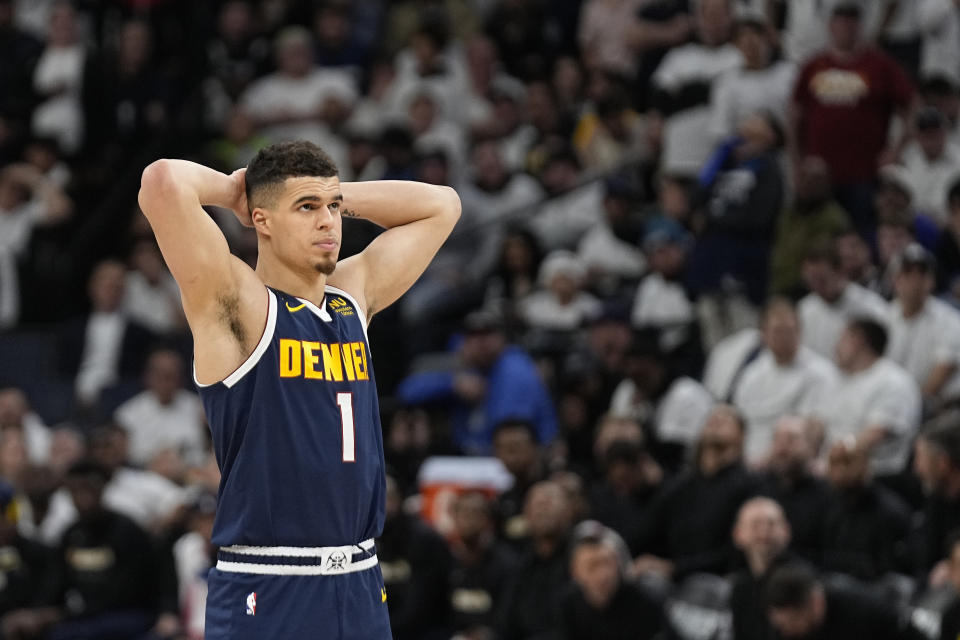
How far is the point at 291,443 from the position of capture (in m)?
4.73

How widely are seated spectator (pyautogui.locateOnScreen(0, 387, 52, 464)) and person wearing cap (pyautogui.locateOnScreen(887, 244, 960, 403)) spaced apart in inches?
237

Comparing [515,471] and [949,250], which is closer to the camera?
[515,471]

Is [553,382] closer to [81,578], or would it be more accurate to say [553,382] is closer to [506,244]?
[506,244]

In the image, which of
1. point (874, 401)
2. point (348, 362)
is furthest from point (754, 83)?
point (348, 362)

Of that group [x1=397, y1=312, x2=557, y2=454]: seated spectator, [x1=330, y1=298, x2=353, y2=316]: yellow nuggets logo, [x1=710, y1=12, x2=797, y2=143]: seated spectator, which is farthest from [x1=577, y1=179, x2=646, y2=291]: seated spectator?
[x1=330, y1=298, x2=353, y2=316]: yellow nuggets logo

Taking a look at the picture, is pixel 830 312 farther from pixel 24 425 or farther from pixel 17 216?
pixel 17 216

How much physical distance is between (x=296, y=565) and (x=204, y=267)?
88cm

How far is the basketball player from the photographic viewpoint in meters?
4.67

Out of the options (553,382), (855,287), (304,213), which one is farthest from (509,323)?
(304,213)

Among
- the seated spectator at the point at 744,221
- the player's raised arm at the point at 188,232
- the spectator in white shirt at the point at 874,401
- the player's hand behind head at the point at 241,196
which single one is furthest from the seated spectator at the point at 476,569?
the player's raised arm at the point at 188,232

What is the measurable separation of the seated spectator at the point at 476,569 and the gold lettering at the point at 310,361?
5.06m

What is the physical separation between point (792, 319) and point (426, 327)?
14.4 ft

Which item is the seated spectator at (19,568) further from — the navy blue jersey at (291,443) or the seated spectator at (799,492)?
the navy blue jersey at (291,443)

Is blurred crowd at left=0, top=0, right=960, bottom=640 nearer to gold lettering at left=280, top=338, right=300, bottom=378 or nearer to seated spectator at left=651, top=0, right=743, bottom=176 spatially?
seated spectator at left=651, top=0, right=743, bottom=176
